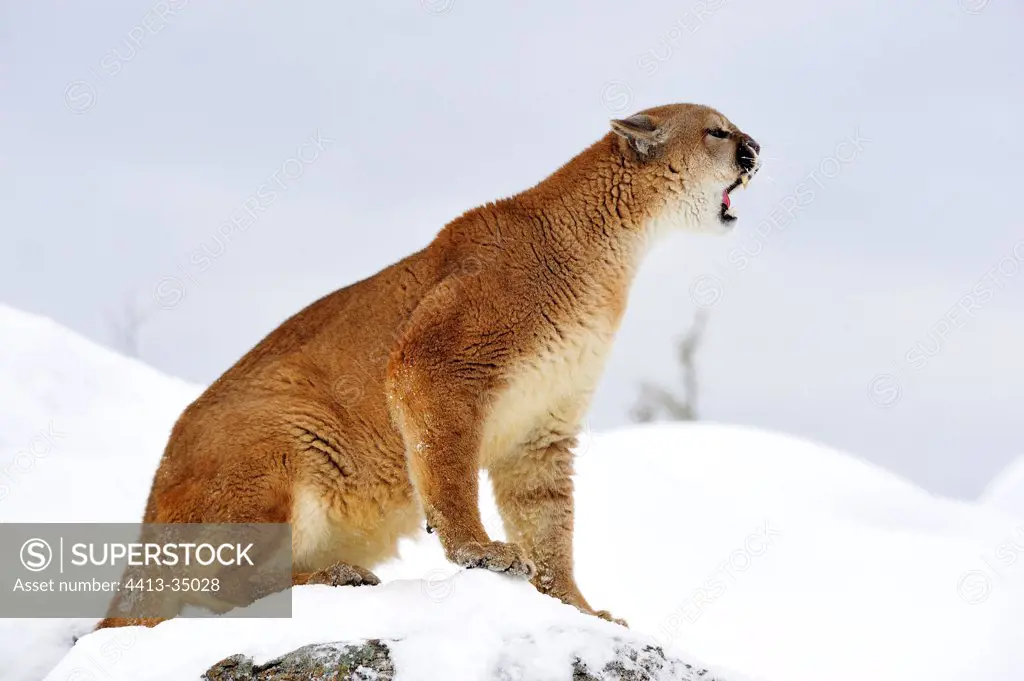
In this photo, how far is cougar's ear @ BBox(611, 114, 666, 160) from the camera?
678 cm

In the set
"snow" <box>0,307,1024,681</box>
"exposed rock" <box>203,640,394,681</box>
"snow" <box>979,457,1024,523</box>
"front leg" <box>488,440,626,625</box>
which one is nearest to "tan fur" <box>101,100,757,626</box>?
"front leg" <box>488,440,626,625</box>

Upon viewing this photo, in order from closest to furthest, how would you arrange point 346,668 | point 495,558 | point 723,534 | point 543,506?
point 346,668
point 495,558
point 543,506
point 723,534

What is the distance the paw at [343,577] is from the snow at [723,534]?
5.61 feet

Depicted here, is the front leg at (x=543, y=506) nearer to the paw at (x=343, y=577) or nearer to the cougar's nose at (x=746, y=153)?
the paw at (x=343, y=577)

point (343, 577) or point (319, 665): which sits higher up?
point (343, 577)

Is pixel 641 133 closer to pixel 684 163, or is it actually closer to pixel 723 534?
pixel 684 163

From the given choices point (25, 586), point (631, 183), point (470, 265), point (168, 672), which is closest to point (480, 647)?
point (168, 672)

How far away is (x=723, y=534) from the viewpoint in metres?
11.3

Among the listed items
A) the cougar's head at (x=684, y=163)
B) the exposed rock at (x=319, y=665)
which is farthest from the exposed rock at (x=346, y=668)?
the cougar's head at (x=684, y=163)

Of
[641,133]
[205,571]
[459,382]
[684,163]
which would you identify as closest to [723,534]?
[684,163]

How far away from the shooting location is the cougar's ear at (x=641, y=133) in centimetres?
678

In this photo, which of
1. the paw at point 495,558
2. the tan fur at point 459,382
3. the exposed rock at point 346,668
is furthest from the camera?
the tan fur at point 459,382

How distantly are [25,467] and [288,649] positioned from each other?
6304 millimetres

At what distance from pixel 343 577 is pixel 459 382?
121 cm
